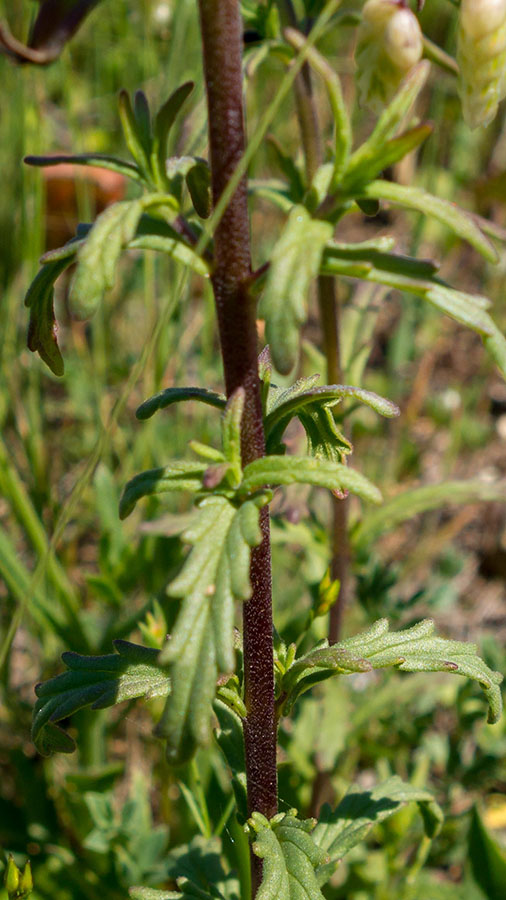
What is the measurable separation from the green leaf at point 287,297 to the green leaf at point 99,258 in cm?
14

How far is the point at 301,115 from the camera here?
154 cm

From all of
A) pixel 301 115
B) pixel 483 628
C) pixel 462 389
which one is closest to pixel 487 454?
pixel 462 389

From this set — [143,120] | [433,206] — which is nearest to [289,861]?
[433,206]

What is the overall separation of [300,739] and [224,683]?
2.94ft

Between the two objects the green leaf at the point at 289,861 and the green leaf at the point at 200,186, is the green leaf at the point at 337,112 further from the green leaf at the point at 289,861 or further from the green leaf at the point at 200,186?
the green leaf at the point at 289,861

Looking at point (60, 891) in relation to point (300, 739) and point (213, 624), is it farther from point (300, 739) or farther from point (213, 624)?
point (213, 624)

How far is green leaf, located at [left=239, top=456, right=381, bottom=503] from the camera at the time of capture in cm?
89

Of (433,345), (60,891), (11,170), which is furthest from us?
(433,345)

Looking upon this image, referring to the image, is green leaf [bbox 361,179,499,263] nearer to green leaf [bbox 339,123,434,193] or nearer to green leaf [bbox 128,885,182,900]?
green leaf [bbox 339,123,434,193]

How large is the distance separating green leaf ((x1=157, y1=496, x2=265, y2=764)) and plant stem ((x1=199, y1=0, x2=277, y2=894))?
15 centimetres

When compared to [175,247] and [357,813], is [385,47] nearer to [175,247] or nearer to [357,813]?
[175,247]

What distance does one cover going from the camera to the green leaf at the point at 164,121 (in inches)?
36.4

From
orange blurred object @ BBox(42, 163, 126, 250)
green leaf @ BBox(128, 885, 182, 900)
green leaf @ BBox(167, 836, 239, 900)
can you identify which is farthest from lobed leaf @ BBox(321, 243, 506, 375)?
orange blurred object @ BBox(42, 163, 126, 250)

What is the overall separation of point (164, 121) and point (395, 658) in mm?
653
